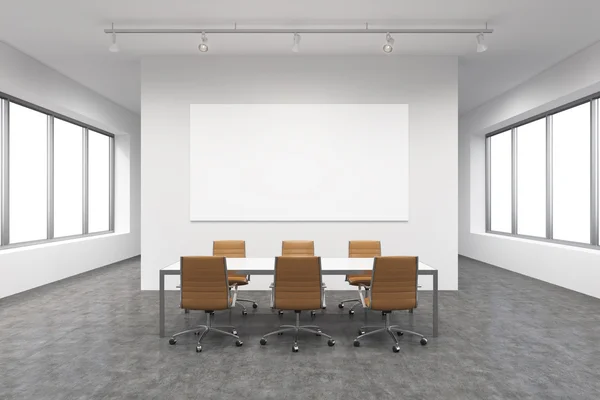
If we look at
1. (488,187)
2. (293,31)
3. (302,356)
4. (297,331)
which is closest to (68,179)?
(293,31)

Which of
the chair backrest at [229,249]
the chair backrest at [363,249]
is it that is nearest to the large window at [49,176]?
the chair backrest at [229,249]

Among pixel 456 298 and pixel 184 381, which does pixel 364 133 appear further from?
pixel 184 381

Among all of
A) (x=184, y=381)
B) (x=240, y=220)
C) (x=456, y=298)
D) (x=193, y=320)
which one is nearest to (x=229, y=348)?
(x=184, y=381)

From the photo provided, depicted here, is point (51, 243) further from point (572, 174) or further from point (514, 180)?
point (514, 180)

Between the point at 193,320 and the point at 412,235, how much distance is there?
3.74m

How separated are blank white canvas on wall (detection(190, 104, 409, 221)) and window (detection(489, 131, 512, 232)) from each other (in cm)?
422

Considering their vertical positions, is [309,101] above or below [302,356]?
above

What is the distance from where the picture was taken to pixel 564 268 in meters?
6.79

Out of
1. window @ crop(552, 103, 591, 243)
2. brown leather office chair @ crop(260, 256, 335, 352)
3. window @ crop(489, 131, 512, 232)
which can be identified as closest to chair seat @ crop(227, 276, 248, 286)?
brown leather office chair @ crop(260, 256, 335, 352)

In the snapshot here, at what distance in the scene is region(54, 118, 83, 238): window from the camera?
8.09m

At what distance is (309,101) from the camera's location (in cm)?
665

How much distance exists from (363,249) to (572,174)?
446 centimetres

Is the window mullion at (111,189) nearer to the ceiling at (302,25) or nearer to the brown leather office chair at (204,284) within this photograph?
the ceiling at (302,25)

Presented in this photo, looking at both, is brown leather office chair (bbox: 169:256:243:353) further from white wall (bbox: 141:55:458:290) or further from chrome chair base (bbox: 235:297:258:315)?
white wall (bbox: 141:55:458:290)
